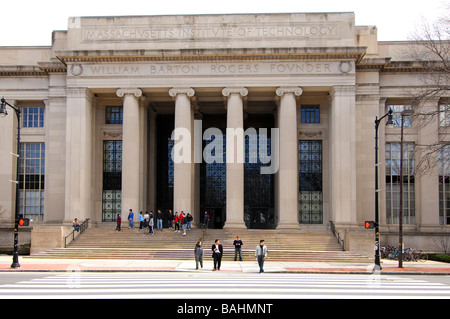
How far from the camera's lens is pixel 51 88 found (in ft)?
160

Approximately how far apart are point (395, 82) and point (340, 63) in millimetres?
5679

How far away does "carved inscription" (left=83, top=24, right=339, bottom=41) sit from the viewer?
46.8 metres

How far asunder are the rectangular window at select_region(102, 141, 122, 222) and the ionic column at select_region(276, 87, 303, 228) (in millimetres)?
14041

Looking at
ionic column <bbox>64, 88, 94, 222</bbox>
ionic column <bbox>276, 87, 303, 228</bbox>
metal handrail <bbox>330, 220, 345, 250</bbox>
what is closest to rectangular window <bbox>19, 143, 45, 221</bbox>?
ionic column <bbox>64, 88, 94, 222</bbox>

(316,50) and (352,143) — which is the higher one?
(316,50)

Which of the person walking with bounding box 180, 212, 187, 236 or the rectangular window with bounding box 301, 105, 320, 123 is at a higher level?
the rectangular window with bounding box 301, 105, 320, 123

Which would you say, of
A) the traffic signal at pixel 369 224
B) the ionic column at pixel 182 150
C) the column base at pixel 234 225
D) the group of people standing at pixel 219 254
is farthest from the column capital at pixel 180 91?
the traffic signal at pixel 369 224

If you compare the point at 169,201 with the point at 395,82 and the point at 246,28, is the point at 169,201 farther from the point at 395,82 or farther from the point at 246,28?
the point at 395,82

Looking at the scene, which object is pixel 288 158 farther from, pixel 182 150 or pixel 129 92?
pixel 129 92

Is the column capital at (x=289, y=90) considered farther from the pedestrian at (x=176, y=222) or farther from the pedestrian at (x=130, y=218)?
the pedestrian at (x=130, y=218)

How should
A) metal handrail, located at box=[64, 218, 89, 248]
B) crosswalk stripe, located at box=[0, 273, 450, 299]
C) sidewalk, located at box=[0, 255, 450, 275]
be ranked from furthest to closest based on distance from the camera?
1. metal handrail, located at box=[64, 218, 89, 248]
2. sidewalk, located at box=[0, 255, 450, 275]
3. crosswalk stripe, located at box=[0, 273, 450, 299]

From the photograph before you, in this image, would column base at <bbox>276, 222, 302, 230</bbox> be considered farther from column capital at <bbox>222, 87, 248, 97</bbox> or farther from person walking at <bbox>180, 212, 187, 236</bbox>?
column capital at <bbox>222, 87, 248, 97</bbox>

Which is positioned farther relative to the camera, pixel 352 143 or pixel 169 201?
pixel 169 201
